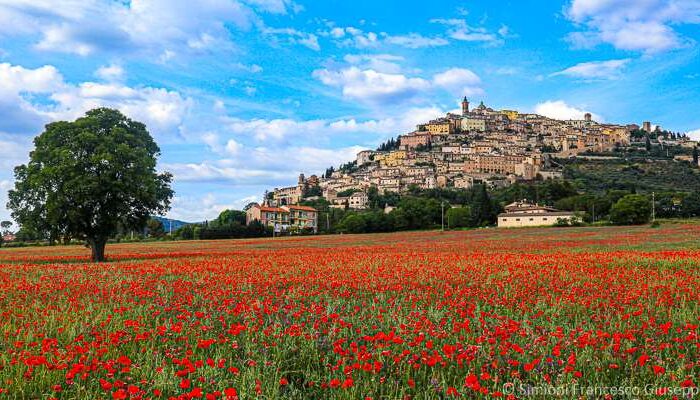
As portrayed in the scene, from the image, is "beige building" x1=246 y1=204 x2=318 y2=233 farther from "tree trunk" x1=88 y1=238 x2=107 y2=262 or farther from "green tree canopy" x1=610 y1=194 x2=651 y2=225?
"tree trunk" x1=88 y1=238 x2=107 y2=262

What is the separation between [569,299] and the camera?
499 inches

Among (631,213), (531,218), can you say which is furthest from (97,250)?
(631,213)

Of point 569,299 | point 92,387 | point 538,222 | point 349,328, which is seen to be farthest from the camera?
point 538,222

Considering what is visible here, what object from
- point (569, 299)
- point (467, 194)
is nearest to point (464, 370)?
point (569, 299)

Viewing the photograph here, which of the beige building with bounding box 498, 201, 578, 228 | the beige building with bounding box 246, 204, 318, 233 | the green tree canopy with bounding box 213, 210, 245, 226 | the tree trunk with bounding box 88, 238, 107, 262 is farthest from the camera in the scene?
the green tree canopy with bounding box 213, 210, 245, 226

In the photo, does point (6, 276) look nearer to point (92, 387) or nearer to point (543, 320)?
point (92, 387)

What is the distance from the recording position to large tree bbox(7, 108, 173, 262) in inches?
1352

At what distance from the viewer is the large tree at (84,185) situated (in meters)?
34.3

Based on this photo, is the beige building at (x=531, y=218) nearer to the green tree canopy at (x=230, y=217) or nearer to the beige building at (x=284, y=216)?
the beige building at (x=284, y=216)

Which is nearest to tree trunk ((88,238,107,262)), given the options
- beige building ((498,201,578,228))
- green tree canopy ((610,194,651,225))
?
beige building ((498,201,578,228))

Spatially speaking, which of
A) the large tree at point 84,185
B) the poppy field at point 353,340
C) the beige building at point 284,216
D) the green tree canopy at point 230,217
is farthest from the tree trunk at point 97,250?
the green tree canopy at point 230,217

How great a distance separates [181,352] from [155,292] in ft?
22.6

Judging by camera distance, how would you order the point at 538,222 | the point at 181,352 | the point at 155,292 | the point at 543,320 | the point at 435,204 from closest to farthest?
the point at 181,352 → the point at 543,320 → the point at 155,292 → the point at 538,222 → the point at 435,204

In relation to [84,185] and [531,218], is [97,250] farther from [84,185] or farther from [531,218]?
[531,218]
